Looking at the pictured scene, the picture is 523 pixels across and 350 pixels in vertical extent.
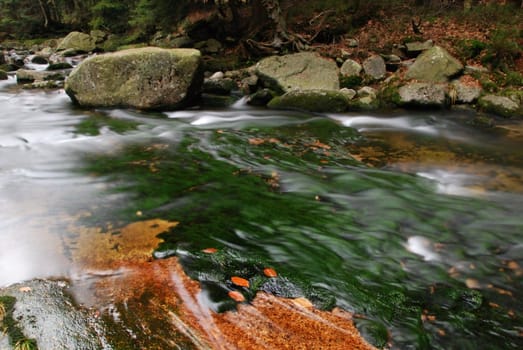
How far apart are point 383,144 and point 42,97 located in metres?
9.73

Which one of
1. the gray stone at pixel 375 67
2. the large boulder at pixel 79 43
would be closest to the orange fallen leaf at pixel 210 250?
the gray stone at pixel 375 67

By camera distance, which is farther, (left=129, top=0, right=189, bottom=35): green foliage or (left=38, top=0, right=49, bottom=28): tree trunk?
(left=38, top=0, right=49, bottom=28): tree trunk

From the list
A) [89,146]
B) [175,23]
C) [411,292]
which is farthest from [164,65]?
[411,292]

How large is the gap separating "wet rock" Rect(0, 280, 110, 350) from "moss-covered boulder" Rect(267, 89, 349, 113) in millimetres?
7698

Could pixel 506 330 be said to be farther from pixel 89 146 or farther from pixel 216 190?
pixel 89 146

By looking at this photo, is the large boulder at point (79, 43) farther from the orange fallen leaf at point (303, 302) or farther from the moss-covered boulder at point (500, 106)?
the orange fallen leaf at point (303, 302)

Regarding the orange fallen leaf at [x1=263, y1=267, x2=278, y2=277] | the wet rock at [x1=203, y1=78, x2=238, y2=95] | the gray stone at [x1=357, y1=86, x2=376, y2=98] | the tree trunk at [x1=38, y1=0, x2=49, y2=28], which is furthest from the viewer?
the tree trunk at [x1=38, y1=0, x2=49, y2=28]

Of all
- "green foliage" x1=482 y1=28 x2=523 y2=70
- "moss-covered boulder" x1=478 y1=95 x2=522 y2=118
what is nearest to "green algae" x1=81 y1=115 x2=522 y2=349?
"moss-covered boulder" x1=478 y1=95 x2=522 y2=118

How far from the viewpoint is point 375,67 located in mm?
11188

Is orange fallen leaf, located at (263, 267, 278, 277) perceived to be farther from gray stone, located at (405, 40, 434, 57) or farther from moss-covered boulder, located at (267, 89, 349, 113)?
gray stone, located at (405, 40, 434, 57)

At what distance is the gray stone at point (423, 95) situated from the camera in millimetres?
9375

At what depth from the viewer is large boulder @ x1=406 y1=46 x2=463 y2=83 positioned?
401 inches

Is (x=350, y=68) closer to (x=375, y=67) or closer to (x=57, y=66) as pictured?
(x=375, y=67)

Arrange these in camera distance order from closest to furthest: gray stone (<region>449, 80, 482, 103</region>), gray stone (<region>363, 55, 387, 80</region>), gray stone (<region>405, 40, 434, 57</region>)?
gray stone (<region>449, 80, 482, 103</region>) → gray stone (<region>363, 55, 387, 80</region>) → gray stone (<region>405, 40, 434, 57</region>)
